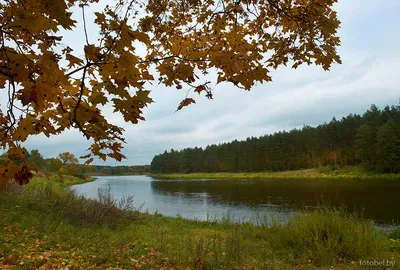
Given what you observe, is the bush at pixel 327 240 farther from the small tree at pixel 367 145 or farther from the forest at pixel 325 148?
the small tree at pixel 367 145

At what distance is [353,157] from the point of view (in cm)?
5941

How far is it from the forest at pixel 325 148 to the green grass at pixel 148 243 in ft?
147

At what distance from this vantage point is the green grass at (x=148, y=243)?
5082mm

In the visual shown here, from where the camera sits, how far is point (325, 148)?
210ft

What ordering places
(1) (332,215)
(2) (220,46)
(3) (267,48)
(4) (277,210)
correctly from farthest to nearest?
(4) (277,210) < (1) (332,215) < (3) (267,48) < (2) (220,46)

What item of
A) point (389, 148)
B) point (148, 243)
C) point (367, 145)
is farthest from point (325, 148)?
point (148, 243)

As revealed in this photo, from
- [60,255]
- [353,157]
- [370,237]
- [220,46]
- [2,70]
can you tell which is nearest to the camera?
[2,70]

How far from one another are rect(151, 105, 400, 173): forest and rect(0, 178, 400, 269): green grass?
147 feet

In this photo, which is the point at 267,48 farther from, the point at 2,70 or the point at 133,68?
the point at 2,70

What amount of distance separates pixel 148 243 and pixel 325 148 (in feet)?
212

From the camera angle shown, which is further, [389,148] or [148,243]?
[389,148]

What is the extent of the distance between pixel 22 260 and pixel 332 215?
282 inches

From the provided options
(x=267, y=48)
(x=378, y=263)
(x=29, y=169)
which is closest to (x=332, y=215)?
(x=378, y=263)

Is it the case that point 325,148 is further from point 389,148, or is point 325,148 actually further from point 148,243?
point 148,243
